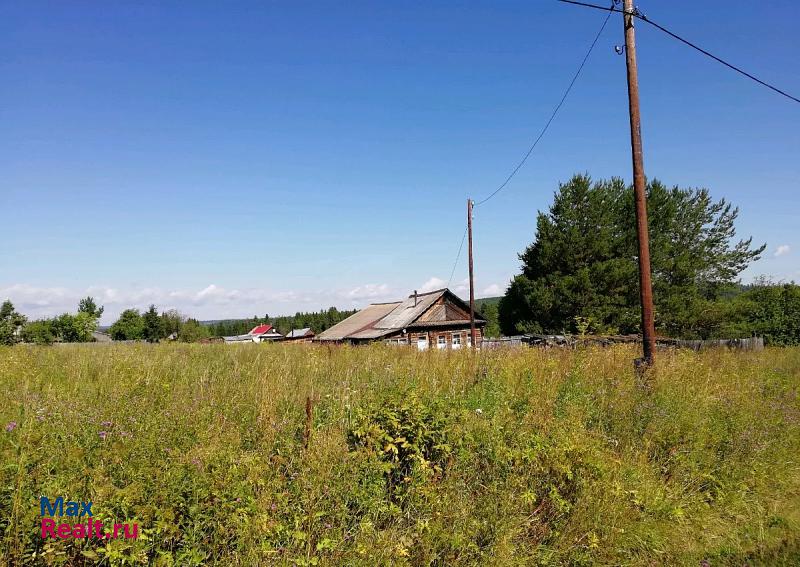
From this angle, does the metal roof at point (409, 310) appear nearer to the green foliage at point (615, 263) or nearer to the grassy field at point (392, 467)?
the green foliage at point (615, 263)

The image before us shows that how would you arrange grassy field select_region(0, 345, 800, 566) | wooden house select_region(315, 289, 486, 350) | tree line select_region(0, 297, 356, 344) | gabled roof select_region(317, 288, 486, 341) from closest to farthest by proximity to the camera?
grassy field select_region(0, 345, 800, 566), wooden house select_region(315, 289, 486, 350), gabled roof select_region(317, 288, 486, 341), tree line select_region(0, 297, 356, 344)

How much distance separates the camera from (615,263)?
35594 millimetres

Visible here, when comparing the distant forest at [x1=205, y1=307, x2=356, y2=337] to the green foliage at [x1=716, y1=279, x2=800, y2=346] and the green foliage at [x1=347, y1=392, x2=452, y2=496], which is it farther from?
the green foliage at [x1=347, y1=392, x2=452, y2=496]

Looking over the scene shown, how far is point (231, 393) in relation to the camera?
533 centimetres

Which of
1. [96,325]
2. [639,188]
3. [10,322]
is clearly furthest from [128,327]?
[639,188]

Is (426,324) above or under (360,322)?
under

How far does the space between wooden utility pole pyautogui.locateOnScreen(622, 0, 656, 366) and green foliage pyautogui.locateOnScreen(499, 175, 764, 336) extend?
2665cm

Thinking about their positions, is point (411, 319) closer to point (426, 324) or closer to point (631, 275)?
point (426, 324)

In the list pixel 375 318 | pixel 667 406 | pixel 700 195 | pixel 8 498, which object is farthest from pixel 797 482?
pixel 700 195

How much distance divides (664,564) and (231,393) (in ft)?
15.9

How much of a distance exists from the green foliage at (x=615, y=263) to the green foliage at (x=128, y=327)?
2154 inches

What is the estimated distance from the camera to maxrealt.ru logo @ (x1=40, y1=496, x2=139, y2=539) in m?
2.64

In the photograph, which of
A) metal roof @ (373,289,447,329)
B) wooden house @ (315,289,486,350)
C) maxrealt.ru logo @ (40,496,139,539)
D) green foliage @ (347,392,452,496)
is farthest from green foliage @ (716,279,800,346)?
maxrealt.ru logo @ (40,496,139,539)

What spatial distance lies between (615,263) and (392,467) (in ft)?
119
